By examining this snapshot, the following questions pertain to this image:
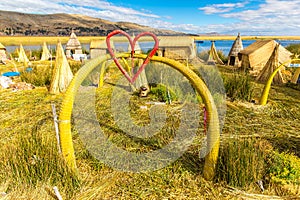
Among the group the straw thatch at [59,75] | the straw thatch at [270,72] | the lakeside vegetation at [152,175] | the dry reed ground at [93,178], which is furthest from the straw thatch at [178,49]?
the lakeside vegetation at [152,175]

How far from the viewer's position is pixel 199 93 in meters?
2.67

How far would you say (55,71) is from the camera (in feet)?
25.0

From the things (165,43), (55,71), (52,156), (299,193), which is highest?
(165,43)

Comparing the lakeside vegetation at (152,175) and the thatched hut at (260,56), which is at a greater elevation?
the thatched hut at (260,56)

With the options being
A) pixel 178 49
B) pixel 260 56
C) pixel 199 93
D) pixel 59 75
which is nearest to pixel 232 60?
pixel 260 56

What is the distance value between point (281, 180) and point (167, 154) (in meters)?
1.59

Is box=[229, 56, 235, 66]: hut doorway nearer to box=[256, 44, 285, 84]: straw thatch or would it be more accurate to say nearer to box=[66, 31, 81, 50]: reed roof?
box=[256, 44, 285, 84]: straw thatch

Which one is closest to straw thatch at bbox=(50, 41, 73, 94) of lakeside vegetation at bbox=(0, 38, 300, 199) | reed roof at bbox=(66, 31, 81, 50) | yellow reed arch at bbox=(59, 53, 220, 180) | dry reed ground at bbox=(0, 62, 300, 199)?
dry reed ground at bbox=(0, 62, 300, 199)

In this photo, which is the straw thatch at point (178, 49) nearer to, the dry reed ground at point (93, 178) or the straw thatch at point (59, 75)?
the straw thatch at point (59, 75)

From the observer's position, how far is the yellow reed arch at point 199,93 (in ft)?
8.33

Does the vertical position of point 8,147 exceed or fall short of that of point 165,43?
it falls short

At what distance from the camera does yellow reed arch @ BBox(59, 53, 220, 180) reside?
100.0 inches

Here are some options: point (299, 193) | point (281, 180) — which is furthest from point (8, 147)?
point (299, 193)

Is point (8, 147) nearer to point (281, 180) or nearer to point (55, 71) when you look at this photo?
point (281, 180)
